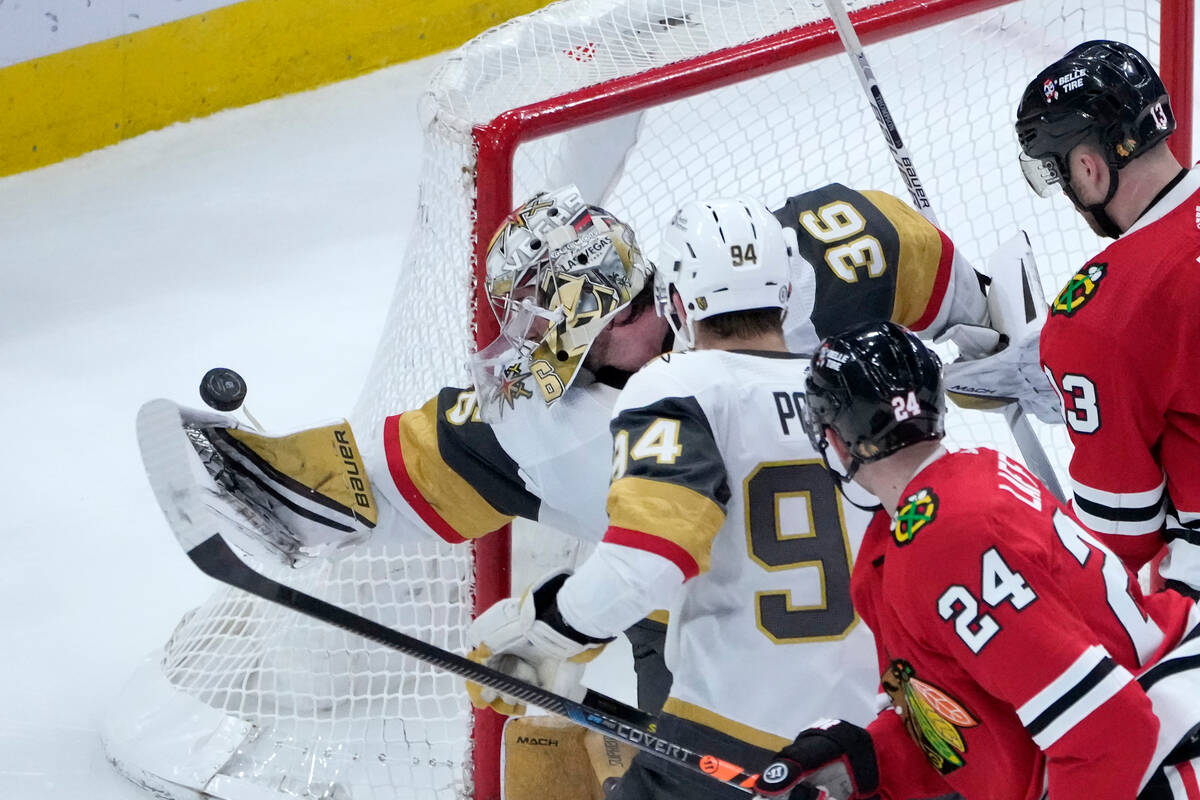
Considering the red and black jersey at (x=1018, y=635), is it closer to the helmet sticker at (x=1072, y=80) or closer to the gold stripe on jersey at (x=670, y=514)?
the gold stripe on jersey at (x=670, y=514)

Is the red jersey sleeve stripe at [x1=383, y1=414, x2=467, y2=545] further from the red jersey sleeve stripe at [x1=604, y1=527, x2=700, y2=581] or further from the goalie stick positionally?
the red jersey sleeve stripe at [x1=604, y1=527, x2=700, y2=581]

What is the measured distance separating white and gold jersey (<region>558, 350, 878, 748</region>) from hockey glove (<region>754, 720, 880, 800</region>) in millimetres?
143

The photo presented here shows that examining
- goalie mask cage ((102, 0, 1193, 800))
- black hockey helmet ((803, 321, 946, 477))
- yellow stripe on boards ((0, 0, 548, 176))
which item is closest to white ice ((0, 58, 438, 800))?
Answer: yellow stripe on boards ((0, 0, 548, 176))

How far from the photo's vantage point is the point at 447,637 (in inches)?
101

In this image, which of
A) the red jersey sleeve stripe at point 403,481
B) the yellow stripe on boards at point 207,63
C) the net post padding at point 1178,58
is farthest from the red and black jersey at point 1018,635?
the yellow stripe on boards at point 207,63

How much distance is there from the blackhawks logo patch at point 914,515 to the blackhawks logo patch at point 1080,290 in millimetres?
516

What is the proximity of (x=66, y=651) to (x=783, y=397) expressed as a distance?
1.96 meters

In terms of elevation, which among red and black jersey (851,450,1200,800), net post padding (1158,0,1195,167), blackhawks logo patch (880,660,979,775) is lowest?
blackhawks logo patch (880,660,979,775)

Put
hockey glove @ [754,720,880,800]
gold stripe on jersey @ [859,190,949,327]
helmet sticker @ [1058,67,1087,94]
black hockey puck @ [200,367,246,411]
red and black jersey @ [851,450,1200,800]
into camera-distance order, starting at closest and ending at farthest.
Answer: red and black jersey @ [851,450,1200,800] < hockey glove @ [754,720,880,800] < helmet sticker @ [1058,67,1087,94] < black hockey puck @ [200,367,246,411] < gold stripe on jersey @ [859,190,949,327]

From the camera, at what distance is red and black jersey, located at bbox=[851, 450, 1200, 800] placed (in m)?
1.25

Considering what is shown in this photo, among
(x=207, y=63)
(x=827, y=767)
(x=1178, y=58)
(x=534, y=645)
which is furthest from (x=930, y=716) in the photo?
(x=207, y=63)

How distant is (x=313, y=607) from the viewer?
158 centimetres

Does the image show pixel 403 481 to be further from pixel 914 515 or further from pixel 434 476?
pixel 914 515

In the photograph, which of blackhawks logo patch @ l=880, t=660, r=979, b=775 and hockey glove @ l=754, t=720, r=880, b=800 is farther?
hockey glove @ l=754, t=720, r=880, b=800
